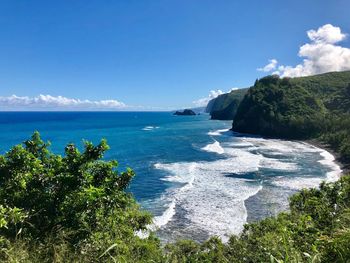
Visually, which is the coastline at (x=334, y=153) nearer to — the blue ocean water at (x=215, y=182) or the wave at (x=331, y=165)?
the wave at (x=331, y=165)

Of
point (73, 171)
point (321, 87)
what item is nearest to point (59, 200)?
point (73, 171)

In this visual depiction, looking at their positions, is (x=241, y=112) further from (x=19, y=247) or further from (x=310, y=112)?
(x=19, y=247)

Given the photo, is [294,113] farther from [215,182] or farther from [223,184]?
[223,184]

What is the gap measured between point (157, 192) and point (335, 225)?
33872 mm

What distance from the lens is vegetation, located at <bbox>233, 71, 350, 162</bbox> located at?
97.2 meters

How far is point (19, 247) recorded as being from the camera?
16.5 feet

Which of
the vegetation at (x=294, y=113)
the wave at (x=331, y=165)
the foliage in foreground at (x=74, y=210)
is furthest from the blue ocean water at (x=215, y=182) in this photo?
the vegetation at (x=294, y=113)

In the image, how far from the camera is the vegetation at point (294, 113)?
319 feet

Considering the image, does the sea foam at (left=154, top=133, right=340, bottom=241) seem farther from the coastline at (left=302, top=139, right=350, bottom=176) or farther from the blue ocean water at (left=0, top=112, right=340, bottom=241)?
the coastline at (left=302, top=139, right=350, bottom=176)

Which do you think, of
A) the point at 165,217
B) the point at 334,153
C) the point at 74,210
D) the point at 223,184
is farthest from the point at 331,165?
the point at 74,210

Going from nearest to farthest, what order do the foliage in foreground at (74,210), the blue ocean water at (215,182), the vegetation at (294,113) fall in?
1. the foliage in foreground at (74,210)
2. the blue ocean water at (215,182)
3. the vegetation at (294,113)

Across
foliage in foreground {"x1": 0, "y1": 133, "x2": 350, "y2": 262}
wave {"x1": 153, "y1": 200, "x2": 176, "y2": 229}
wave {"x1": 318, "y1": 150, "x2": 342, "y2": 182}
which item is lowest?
wave {"x1": 153, "y1": 200, "x2": 176, "y2": 229}

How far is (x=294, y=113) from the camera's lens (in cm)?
11975

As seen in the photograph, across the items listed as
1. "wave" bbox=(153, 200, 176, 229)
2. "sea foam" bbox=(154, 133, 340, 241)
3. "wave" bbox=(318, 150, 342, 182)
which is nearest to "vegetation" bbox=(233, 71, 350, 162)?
"wave" bbox=(318, 150, 342, 182)
